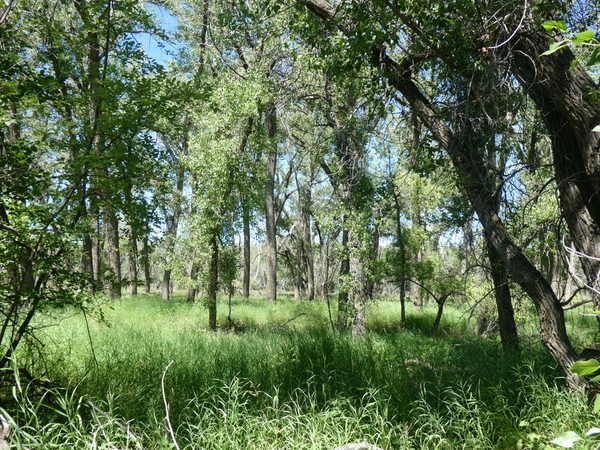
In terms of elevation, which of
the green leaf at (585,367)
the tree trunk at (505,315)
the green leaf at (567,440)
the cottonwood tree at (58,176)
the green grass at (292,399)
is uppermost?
the cottonwood tree at (58,176)

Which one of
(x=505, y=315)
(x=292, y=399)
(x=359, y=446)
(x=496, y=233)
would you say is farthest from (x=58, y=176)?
(x=505, y=315)

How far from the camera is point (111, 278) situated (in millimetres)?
4336

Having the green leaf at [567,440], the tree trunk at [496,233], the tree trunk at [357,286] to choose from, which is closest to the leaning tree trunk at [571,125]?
the tree trunk at [496,233]

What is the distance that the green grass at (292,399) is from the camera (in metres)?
3.41

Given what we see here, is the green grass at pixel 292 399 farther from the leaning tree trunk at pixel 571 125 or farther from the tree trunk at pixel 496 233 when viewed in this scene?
the leaning tree trunk at pixel 571 125

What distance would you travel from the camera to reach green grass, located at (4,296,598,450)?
341cm

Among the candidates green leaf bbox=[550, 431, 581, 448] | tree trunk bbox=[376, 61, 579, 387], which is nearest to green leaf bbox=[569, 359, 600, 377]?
green leaf bbox=[550, 431, 581, 448]

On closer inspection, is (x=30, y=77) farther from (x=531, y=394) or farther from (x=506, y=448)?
(x=531, y=394)

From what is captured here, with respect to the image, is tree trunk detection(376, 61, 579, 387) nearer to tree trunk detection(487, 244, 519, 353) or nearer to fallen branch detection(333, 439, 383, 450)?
tree trunk detection(487, 244, 519, 353)

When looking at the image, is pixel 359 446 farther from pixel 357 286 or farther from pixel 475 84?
pixel 357 286

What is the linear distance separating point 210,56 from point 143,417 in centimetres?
1257

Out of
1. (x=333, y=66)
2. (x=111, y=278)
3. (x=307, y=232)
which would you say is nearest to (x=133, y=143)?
(x=111, y=278)

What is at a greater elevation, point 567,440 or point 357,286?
point 567,440

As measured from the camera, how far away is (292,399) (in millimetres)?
4375
